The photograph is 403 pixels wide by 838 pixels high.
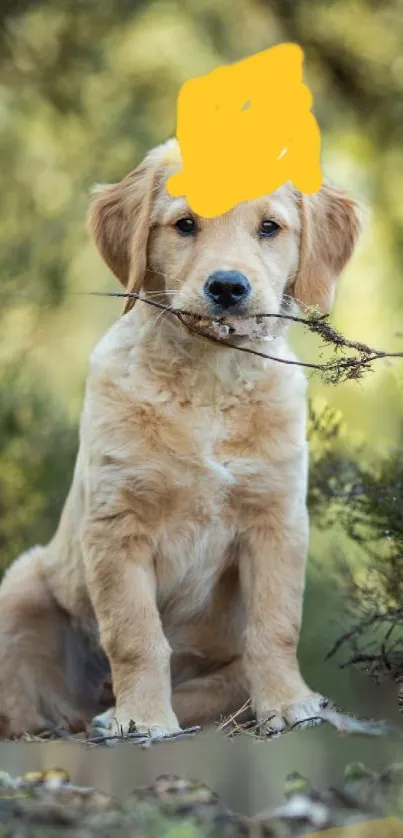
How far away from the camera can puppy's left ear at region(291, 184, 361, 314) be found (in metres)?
2.78

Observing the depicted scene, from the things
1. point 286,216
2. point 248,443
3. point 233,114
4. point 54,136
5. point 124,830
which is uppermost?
point 54,136

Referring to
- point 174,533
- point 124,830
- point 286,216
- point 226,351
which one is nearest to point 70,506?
point 174,533

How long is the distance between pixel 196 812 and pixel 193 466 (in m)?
0.92

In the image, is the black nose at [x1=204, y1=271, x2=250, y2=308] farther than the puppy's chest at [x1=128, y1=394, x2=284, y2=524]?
No

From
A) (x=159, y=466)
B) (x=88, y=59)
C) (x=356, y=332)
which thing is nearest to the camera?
(x=159, y=466)

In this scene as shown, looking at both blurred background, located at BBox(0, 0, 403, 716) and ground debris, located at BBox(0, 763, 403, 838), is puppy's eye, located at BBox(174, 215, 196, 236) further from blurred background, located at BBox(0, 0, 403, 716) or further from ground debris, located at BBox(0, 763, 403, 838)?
blurred background, located at BBox(0, 0, 403, 716)

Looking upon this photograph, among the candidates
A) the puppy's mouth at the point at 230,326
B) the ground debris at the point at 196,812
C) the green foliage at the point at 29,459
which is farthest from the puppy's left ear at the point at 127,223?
the green foliage at the point at 29,459

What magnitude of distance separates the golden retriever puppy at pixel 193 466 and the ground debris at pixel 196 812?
54 cm

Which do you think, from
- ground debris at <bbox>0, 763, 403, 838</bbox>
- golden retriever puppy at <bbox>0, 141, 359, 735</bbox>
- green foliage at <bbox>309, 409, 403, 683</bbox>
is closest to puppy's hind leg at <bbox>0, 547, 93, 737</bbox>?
golden retriever puppy at <bbox>0, 141, 359, 735</bbox>

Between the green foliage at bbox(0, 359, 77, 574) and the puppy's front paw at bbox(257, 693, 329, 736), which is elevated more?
the green foliage at bbox(0, 359, 77, 574)

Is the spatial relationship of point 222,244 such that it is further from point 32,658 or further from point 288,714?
point 32,658

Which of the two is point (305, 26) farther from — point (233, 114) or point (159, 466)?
point (159, 466)

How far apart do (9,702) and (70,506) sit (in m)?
0.49

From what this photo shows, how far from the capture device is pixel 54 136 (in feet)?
14.7
